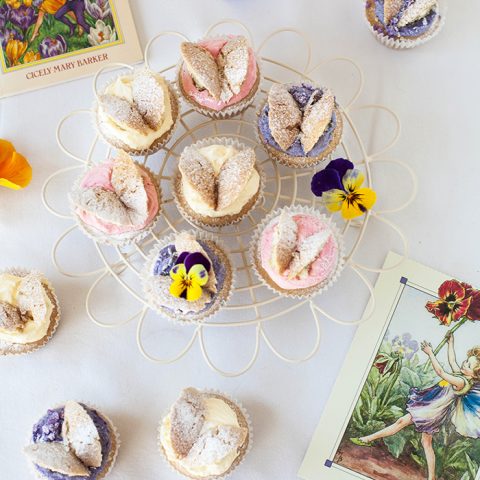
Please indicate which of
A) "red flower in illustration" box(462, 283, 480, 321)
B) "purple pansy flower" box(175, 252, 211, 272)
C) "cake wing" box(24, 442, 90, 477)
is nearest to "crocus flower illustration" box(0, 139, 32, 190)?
"purple pansy flower" box(175, 252, 211, 272)

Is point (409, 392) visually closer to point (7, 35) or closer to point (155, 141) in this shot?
point (155, 141)

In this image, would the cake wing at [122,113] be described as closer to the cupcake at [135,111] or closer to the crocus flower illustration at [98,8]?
the cupcake at [135,111]

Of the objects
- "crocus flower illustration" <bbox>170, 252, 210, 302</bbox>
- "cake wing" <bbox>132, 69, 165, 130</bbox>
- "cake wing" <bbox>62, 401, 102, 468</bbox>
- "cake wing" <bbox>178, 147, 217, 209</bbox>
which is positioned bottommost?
"cake wing" <bbox>62, 401, 102, 468</bbox>

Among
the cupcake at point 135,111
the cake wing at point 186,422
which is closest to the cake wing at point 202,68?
the cupcake at point 135,111

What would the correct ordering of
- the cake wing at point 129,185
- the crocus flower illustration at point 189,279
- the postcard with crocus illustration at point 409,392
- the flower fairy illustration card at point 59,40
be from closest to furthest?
the crocus flower illustration at point 189,279 < the cake wing at point 129,185 < the postcard with crocus illustration at point 409,392 < the flower fairy illustration card at point 59,40

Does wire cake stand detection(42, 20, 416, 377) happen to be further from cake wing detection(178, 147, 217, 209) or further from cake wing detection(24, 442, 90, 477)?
cake wing detection(24, 442, 90, 477)

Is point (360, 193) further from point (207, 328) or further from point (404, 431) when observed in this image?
point (404, 431)

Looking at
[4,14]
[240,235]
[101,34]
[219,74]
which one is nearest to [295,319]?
[240,235]
